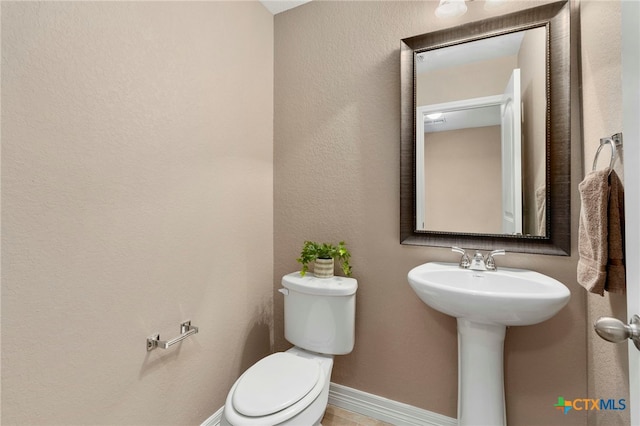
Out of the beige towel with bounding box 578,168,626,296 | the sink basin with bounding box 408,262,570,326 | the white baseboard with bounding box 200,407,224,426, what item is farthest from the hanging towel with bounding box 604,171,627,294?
the white baseboard with bounding box 200,407,224,426

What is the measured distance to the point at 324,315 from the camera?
1509 millimetres

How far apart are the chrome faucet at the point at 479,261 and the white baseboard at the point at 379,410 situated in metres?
0.78

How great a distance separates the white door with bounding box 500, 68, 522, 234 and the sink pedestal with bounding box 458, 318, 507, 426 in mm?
470

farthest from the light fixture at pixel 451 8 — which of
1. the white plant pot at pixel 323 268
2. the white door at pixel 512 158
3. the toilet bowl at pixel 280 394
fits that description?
the toilet bowl at pixel 280 394

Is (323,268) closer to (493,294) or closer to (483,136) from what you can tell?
(493,294)

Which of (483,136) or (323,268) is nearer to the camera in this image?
(483,136)

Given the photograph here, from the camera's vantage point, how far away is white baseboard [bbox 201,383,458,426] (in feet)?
4.95

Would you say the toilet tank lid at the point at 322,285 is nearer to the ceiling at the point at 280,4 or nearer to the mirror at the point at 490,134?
the mirror at the point at 490,134

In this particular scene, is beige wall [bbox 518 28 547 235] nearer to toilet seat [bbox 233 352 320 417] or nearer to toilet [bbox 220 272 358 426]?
toilet [bbox 220 272 358 426]

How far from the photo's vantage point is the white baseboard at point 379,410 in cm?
151

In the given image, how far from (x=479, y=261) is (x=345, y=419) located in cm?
111

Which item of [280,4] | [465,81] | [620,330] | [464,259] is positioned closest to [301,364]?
[464,259]

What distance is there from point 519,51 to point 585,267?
0.98 m

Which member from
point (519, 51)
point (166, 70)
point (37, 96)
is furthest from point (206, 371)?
point (519, 51)
